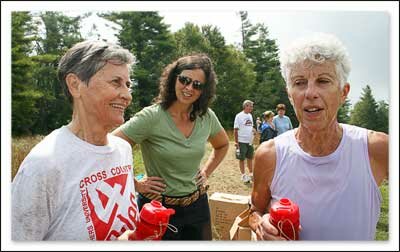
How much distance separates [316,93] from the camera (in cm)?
137

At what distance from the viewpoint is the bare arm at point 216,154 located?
1.89 metres

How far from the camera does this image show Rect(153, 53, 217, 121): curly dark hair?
1.71 m

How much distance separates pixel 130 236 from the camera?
1394 mm

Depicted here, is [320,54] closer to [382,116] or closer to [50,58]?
[382,116]

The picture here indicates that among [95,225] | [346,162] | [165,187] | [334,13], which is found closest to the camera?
[95,225]

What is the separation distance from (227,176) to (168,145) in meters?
0.48

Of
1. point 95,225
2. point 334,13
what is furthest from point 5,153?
point 334,13

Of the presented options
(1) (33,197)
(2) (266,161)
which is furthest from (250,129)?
(1) (33,197)

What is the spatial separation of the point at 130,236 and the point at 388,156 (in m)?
1.10

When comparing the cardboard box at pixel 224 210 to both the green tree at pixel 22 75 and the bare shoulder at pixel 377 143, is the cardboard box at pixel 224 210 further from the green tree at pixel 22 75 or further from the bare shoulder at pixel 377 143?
the green tree at pixel 22 75

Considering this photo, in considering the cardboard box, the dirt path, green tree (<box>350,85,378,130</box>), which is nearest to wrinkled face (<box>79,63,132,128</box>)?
the dirt path

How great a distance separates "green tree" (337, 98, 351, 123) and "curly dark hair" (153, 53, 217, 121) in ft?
1.92

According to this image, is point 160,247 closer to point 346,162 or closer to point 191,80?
point 191,80

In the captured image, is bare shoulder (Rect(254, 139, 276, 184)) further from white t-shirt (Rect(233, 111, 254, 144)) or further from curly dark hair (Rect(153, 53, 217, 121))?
curly dark hair (Rect(153, 53, 217, 121))
